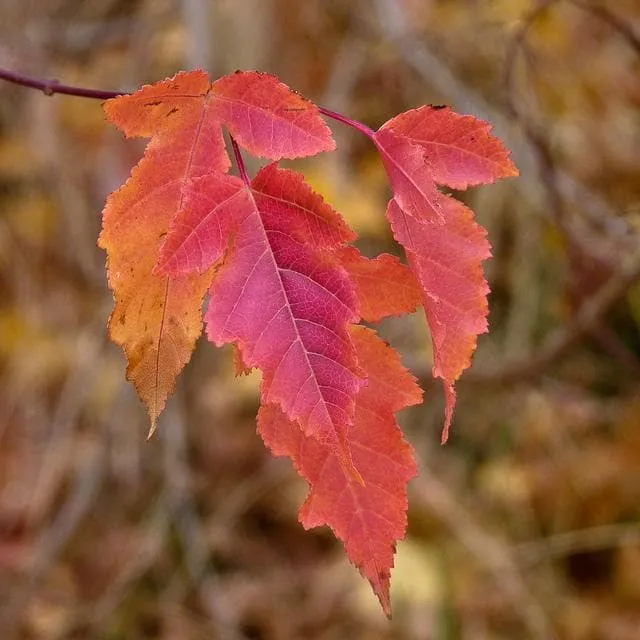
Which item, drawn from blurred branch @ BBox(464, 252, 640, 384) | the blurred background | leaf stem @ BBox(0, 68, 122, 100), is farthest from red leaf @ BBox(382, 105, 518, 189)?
the blurred background

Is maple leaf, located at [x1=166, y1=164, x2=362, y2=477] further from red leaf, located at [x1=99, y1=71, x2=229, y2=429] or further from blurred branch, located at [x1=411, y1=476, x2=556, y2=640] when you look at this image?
blurred branch, located at [x1=411, y1=476, x2=556, y2=640]

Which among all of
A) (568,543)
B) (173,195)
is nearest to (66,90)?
(173,195)

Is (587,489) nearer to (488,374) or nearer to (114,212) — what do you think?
(488,374)

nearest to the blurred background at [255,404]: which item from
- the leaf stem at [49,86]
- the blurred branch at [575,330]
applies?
the blurred branch at [575,330]

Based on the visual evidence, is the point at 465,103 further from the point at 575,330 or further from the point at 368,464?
the point at 368,464

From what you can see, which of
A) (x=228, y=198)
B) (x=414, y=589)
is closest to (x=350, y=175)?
(x=414, y=589)
